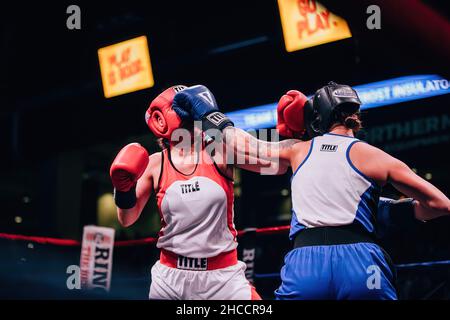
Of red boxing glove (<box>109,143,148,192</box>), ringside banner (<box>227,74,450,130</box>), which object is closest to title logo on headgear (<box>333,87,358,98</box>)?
red boxing glove (<box>109,143,148,192</box>)

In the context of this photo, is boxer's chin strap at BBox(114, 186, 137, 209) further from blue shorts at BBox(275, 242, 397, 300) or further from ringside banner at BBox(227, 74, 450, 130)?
ringside banner at BBox(227, 74, 450, 130)

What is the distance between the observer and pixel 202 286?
2328 millimetres

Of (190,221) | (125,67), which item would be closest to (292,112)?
(190,221)

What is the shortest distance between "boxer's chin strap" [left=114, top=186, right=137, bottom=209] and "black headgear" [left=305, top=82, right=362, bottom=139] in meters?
0.76

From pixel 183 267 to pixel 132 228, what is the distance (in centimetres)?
1172

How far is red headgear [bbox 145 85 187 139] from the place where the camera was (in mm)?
2533

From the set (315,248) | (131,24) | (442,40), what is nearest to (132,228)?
(131,24)

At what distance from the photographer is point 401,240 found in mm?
5426

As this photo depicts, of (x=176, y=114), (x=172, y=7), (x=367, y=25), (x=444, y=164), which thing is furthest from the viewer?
(x=172, y=7)

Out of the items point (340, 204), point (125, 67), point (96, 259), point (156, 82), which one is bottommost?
point (96, 259)

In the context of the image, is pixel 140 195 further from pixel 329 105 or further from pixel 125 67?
pixel 125 67

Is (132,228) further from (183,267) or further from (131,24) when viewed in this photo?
(183,267)

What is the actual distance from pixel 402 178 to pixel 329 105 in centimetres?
41

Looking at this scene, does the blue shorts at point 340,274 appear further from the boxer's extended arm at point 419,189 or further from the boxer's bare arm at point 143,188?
the boxer's bare arm at point 143,188
